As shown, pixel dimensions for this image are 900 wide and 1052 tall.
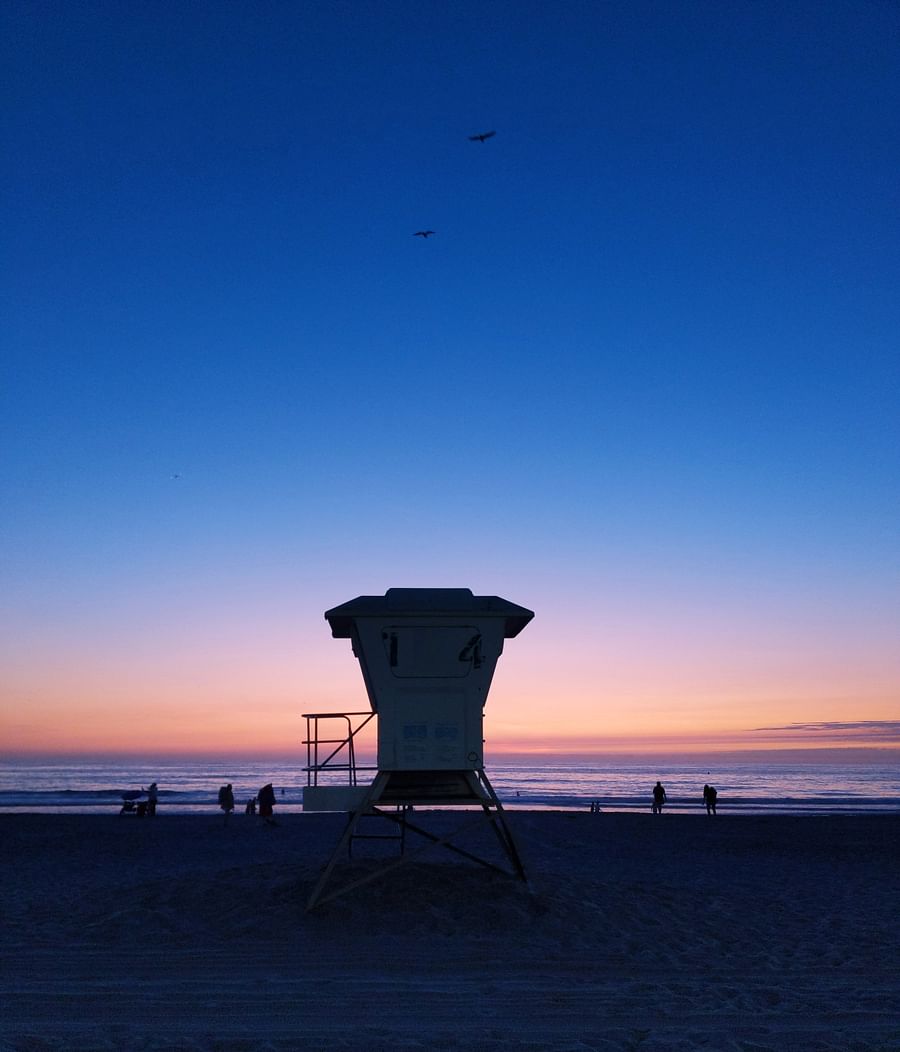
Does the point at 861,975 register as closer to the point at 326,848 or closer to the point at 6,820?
the point at 326,848

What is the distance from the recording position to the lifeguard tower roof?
41.0 ft

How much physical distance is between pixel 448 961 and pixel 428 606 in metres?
4.62

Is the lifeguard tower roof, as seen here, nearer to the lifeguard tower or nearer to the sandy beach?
the lifeguard tower

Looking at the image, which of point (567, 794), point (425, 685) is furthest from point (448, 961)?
point (567, 794)

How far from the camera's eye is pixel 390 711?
12.7 m

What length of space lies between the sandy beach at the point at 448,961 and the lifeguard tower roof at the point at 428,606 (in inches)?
157

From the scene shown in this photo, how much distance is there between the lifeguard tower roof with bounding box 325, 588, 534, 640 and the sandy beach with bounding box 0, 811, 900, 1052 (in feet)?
13.1

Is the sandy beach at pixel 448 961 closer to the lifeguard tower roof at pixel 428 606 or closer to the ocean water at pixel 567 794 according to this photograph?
the lifeguard tower roof at pixel 428 606

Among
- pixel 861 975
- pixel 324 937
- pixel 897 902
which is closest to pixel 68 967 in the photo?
pixel 324 937

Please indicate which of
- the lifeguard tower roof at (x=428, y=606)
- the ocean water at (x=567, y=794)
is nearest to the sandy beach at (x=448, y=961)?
the lifeguard tower roof at (x=428, y=606)

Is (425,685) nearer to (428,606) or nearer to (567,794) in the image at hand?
(428,606)

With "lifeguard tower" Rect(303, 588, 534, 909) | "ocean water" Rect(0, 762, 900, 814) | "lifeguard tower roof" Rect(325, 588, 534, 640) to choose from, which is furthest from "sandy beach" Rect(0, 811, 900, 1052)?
"ocean water" Rect(0, 762, 900, 814)

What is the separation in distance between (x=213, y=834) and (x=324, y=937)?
18.9 metres

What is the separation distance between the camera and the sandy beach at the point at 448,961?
7.26m
